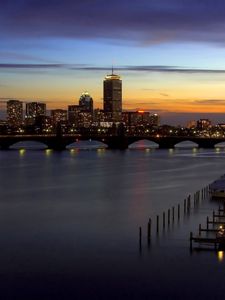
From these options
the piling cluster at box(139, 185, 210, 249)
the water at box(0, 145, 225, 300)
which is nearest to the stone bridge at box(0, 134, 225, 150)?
the water at box(0, 145, 225, 300)

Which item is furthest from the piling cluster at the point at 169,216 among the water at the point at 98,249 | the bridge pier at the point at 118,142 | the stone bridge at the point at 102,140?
the bridge pier at the point at 118,142

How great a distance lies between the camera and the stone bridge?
460 feet

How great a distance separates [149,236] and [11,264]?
7864mm

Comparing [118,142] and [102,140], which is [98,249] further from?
[102,140]

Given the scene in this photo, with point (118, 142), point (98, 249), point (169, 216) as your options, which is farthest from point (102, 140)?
point (98, 249)

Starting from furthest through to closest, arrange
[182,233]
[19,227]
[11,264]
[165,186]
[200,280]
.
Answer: [165,186], [19,227], [182,233], [11,264], [200,280]

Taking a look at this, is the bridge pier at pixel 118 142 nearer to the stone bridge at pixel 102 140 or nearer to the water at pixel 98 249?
the stone bridge at pixel 102 140

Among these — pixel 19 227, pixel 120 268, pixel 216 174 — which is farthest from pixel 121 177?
pixel 120 268

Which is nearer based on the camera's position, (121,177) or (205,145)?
(121,177)

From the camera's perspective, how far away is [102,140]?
15300 centimetres

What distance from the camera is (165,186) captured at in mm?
62188

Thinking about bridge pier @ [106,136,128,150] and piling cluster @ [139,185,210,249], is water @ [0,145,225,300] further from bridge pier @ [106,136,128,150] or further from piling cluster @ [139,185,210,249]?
bridge pier @ [106,136,128,150]

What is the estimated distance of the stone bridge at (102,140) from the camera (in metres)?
140

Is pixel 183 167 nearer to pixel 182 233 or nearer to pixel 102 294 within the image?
pixel 182 233
